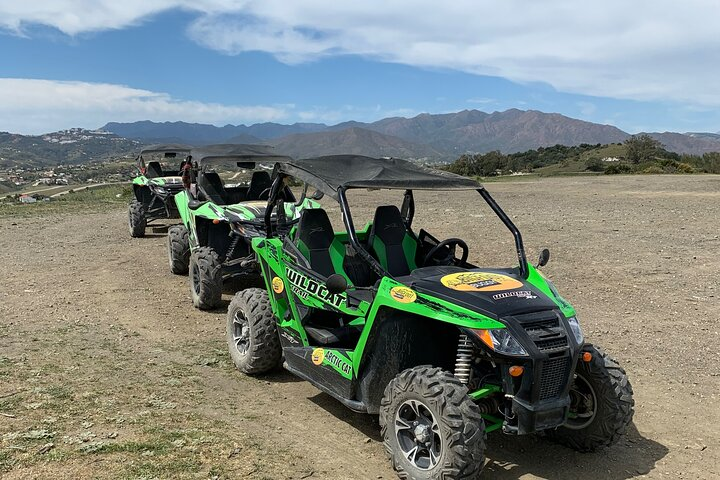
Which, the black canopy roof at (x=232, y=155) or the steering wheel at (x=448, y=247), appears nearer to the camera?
the steering wheel at (x=448, y=247)

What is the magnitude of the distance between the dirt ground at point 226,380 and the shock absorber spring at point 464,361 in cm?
73

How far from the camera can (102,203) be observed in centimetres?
2294

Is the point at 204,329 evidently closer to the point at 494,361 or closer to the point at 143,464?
the point at 143,464

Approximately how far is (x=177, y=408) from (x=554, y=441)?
2859mm

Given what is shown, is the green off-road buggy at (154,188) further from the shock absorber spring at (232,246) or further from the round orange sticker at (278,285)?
the round orange sticker at (278,285)

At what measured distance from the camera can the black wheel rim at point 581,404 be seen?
4113 mm

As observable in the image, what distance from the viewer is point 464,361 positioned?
386 cm

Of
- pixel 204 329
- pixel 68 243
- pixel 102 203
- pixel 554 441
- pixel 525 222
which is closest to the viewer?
pixel 554 441

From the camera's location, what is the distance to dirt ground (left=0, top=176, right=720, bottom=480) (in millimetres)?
4082

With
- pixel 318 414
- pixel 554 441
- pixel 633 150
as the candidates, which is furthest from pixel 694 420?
pixel 633 150

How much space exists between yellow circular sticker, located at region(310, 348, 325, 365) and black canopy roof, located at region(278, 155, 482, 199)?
1.18 meters

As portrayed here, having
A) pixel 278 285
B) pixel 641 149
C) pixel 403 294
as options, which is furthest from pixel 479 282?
pixel 641 149

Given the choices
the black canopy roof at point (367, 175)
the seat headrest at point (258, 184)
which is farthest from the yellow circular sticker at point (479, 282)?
the seat headrest at point (258, 184)

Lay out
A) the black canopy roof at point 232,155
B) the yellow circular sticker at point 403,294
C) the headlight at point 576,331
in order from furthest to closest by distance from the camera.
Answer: the black canopy roof at point 232,155 → the yellow circular sticker at point 403,294 → the headlight at point 576,331
